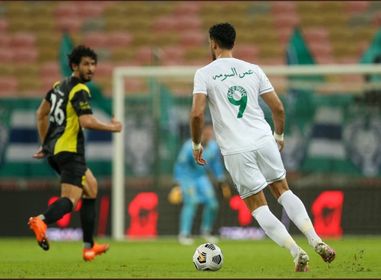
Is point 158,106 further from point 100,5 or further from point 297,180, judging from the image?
point 100,5

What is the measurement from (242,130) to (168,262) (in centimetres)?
250

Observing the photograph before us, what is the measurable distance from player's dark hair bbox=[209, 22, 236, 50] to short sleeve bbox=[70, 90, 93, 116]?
2258mm

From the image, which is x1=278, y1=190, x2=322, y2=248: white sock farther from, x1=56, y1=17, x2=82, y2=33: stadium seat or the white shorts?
x1=56, y1=17, x2=82, y2=33: stadium seat

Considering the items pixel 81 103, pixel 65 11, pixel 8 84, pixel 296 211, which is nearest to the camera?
pixel 296 211

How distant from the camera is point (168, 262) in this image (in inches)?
382

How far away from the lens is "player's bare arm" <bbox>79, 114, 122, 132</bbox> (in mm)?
9367

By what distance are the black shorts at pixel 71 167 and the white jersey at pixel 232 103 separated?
2415 millimetres

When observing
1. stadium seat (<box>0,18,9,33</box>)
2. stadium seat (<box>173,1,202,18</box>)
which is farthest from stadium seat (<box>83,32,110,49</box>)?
stadium seat (<box>0,18,9,33</box>)

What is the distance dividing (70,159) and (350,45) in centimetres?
1129

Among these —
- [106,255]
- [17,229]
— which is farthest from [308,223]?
[17,229]

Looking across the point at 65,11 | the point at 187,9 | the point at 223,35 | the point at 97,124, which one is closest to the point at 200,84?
the point at 223,35

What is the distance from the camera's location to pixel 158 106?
16.5m

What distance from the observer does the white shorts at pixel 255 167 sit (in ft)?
24.8

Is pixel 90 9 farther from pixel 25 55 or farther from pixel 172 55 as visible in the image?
pixel 172 55
